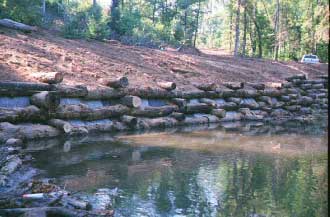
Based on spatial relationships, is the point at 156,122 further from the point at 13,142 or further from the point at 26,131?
the point at 13,142

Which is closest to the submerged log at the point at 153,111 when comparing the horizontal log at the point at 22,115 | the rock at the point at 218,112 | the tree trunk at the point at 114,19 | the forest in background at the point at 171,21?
the rock at the point at 218,112

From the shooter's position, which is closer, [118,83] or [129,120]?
[129,120]

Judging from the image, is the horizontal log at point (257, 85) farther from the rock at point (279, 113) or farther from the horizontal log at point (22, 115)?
the horizontal log at point (22, 115)

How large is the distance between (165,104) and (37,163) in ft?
27.4

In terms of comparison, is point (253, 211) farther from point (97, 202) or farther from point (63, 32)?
point (63, 32)

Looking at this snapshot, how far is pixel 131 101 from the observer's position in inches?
593

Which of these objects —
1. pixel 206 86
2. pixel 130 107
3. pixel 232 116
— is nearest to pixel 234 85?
pixel 232 116

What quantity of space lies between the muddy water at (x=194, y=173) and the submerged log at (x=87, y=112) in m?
1.00

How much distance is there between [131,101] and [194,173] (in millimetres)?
6395

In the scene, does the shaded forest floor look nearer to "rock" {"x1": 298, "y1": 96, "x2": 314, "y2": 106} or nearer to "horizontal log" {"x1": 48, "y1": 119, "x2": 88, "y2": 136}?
"horizontal log" {"x1": 48, "y1": 119, "x2": 88, "y2": 136}

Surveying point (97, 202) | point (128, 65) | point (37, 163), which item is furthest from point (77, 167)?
point (128, 65)

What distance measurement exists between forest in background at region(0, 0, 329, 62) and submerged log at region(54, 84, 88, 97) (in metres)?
8.20

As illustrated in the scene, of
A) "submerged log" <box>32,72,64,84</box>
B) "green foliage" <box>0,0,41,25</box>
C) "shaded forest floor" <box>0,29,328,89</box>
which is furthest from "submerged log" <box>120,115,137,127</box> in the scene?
"green foliage" <box>0,0,41,25</box>

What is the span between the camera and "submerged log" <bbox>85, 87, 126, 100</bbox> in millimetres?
14359
